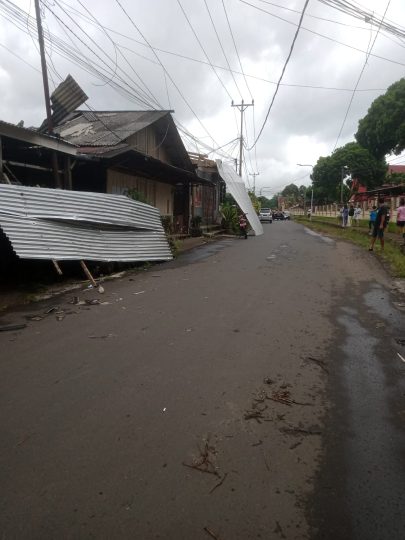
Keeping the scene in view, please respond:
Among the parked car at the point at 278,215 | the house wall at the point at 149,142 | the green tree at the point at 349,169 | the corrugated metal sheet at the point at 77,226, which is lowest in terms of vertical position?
the parked car at the point at 278,215

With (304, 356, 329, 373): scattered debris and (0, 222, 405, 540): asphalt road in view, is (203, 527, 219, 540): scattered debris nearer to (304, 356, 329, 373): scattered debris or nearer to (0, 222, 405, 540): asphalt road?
(0, 222, 405, 540): asphalt road

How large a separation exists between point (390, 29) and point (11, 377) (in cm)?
1109

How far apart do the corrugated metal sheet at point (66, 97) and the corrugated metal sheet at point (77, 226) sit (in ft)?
11.7

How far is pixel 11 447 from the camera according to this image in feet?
8.73

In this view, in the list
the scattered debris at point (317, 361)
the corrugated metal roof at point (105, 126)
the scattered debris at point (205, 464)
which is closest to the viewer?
the scattered debris at point (205, 464)

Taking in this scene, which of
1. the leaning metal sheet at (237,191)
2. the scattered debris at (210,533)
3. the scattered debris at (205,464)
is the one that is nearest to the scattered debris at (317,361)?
the scattered debris at (205,464)

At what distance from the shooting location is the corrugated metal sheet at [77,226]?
707 centimetres

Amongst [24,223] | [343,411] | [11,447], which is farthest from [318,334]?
[24,223]

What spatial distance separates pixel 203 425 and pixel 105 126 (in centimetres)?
1412

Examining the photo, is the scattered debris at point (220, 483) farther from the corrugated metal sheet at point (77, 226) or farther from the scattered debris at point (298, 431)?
the corrugated metal sheet at point (77, 226)

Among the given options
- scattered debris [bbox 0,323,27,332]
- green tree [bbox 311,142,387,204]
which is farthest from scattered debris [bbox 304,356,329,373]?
green tree [bbox 311,142,387,204]

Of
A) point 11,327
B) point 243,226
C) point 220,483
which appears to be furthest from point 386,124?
point 220,483

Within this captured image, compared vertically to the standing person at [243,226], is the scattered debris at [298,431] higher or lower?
lower

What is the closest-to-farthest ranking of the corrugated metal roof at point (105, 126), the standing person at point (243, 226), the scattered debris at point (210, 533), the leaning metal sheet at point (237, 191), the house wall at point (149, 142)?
the scattered debris at point (210, 533) → the corrugated metal roof at point (105, 126) → the house wall at point (149, 142) → the standing person at point (243, 226) → the leaning metal sheet at point (237, 191)
